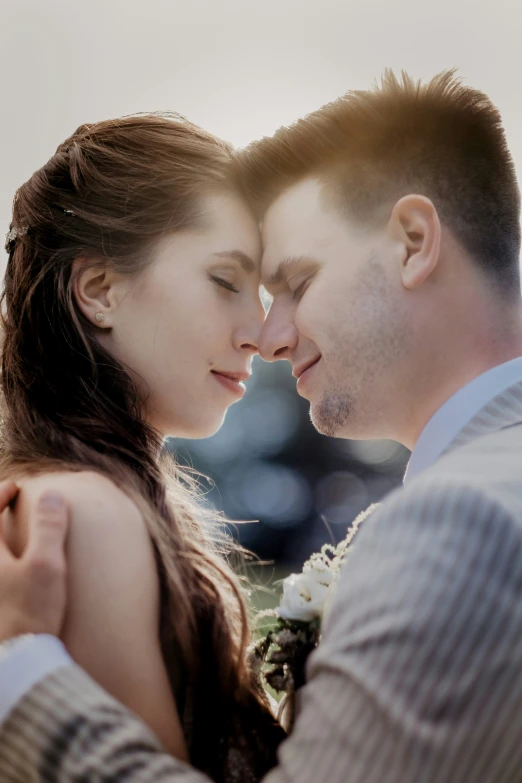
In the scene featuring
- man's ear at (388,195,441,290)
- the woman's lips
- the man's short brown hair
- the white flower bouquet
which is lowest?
the white flower bouquet

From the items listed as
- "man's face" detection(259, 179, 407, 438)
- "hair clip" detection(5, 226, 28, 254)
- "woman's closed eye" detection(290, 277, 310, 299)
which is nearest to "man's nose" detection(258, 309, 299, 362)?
"man's face" detection(259, 179, 407, 438)

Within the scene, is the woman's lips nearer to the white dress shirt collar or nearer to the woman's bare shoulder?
the white dress shirt collar

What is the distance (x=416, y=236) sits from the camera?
288 centimetres

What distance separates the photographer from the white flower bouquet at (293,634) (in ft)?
7.80

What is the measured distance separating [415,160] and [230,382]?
126cm

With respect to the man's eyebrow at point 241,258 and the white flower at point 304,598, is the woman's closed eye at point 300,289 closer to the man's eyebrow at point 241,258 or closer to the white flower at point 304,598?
the man's eyebrow at point 241,258

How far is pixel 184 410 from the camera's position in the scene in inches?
121

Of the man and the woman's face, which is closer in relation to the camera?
the man

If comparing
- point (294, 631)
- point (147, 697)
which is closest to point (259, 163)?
point (294, 631)

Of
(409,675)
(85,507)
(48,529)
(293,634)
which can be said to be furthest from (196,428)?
(409,675)

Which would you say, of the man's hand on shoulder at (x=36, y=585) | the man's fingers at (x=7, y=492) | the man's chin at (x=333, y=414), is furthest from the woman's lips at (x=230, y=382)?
the man's hand on shoulder at (x=36, y=585)

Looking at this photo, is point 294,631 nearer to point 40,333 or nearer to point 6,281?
point 40,333

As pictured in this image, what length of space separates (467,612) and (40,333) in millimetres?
2196

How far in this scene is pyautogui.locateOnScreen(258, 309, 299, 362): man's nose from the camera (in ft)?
10.5
